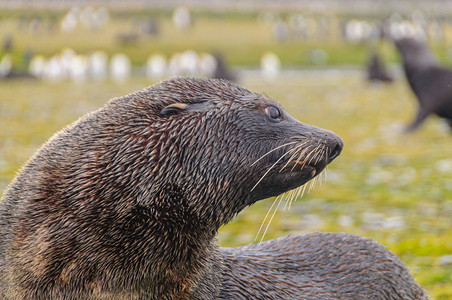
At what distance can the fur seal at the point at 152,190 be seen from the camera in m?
3.78

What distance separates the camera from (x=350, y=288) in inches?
181

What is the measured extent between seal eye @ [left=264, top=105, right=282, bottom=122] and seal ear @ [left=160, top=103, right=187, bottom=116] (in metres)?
Answer: 0.51

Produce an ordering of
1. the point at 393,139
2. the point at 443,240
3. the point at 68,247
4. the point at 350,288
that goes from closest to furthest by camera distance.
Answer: the point at 68,247, the point at 350,288, the point at 443,240, the point at 393,139

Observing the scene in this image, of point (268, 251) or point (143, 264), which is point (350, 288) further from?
point (143, 264)

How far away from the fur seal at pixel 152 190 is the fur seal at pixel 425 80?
12393 millimetres

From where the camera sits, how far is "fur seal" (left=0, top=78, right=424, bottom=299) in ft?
12.4

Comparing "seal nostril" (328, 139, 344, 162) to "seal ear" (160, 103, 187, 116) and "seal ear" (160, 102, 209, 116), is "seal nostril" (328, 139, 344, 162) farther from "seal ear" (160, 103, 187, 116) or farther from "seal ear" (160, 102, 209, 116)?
"seal ear" (160, 103, 187, 116)

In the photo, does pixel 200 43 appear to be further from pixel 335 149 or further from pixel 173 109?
pixel 173 109

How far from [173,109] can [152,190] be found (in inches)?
19.8

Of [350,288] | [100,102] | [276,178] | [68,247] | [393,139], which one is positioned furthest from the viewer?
[100,102]

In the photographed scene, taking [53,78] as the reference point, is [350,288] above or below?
above

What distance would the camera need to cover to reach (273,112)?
13.9 ft

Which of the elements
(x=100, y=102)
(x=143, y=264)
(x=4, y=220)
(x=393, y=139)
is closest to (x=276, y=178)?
(x=143, y=264)

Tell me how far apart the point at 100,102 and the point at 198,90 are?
2052cm
